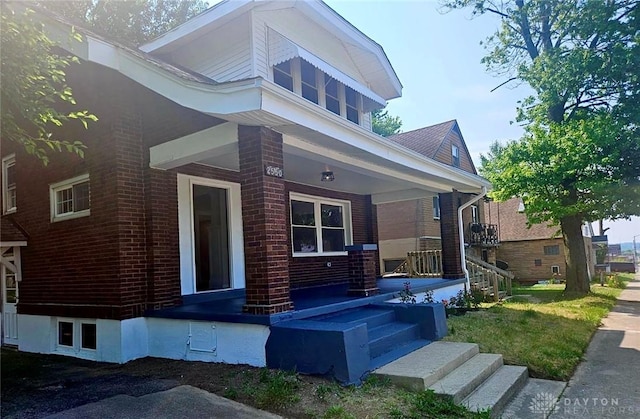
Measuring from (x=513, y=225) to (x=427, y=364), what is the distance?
2585 cm

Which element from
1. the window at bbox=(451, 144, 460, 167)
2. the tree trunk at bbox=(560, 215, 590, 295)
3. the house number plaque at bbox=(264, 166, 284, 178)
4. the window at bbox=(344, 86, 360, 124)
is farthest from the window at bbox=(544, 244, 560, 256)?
the house number plaque at bbox=(264, 166, 284, 178)

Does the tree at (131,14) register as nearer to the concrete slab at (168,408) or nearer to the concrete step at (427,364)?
the concrete slab at (168,408)

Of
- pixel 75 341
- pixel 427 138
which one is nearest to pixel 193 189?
pixel 75 341

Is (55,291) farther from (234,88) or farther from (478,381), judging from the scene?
(478,381)

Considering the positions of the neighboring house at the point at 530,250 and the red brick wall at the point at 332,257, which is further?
the neighboring house at the point at 530,250

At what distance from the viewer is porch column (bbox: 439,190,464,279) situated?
441 inches

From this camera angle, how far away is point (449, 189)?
11.3 meters

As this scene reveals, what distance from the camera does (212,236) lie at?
8594mm

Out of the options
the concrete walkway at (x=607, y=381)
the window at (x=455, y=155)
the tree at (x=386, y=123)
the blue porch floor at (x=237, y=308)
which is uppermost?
the tree at (x=386, y=123)

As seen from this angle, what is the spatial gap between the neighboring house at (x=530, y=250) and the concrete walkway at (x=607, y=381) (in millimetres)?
18179

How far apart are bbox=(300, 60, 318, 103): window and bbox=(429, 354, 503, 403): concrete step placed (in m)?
6.04

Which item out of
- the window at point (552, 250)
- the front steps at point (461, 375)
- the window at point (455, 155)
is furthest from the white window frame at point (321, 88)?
the window at point (552, 250)

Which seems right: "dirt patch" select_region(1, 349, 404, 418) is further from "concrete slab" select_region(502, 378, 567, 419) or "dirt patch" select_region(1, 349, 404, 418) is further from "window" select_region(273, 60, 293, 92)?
"window" select_region(273, 60, 293, 92)

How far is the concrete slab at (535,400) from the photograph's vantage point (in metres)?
4.31
